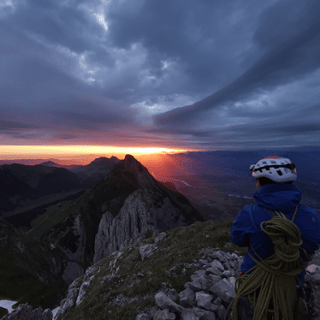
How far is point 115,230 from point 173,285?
89.7 m

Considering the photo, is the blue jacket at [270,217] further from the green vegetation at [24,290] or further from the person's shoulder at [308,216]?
the green vegetation at [24,290]

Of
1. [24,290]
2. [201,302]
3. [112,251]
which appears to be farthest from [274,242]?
[112,251]

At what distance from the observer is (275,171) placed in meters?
4.25

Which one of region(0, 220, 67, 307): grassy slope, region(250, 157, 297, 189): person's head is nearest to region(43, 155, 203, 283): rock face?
region(0, 220, 67, 307): grassy slope

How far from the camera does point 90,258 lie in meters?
118

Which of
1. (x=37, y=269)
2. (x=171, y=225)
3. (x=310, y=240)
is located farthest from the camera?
(x=171, y=225)

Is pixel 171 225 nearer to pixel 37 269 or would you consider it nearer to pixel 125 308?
pixel 37 269

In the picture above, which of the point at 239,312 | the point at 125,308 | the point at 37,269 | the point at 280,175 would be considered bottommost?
the point at 37,269

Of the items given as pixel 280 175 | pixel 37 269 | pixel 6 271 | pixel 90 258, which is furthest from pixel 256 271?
pixel 90 258

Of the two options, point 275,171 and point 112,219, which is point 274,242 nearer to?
point 275,171

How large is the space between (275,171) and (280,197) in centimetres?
83

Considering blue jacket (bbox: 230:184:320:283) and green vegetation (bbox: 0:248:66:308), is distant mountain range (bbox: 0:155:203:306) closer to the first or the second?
green vegetation (bbox: 0:248:66:308)

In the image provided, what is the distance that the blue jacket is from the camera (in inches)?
143

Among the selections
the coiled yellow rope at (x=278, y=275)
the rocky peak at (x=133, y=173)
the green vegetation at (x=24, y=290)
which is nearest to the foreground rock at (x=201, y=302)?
the coiled yellow rope at (x=278, y=275)
